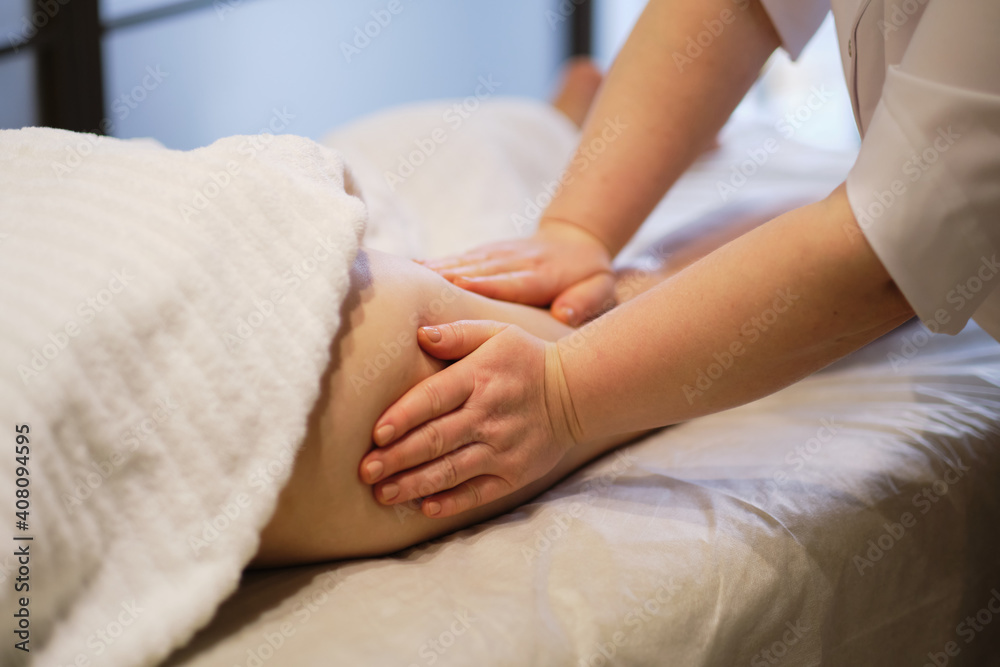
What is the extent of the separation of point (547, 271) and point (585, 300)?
6cm

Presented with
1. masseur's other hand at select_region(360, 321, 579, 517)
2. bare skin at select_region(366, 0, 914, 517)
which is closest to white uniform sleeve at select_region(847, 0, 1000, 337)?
bare skin at select_region(366, 0, 914, 517)

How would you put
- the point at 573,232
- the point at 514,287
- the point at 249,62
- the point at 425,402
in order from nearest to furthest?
the point at 425,402
the point at 514,287
the point at 573,232
the point at 249,62

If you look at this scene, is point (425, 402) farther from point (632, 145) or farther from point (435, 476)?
point (632, 145)

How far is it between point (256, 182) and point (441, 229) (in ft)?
2.79

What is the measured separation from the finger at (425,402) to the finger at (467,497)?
7 centimetres

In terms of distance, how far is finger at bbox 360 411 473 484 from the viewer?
0.60m

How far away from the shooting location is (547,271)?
2.97 feet

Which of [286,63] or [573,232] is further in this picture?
[286,63]

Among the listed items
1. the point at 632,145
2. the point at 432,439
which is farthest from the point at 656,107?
the point at 432,439

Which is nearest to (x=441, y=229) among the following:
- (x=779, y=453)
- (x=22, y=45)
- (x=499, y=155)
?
(x=499, y=155)

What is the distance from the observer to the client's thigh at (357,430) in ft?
1.92

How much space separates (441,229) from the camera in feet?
4.71

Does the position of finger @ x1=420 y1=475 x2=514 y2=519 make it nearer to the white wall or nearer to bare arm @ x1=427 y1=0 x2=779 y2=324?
bare arm @ x1=427 y1=0 x2=779 y2=324

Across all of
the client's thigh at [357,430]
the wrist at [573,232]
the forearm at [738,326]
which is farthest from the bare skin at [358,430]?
the wrist at [573,232]
